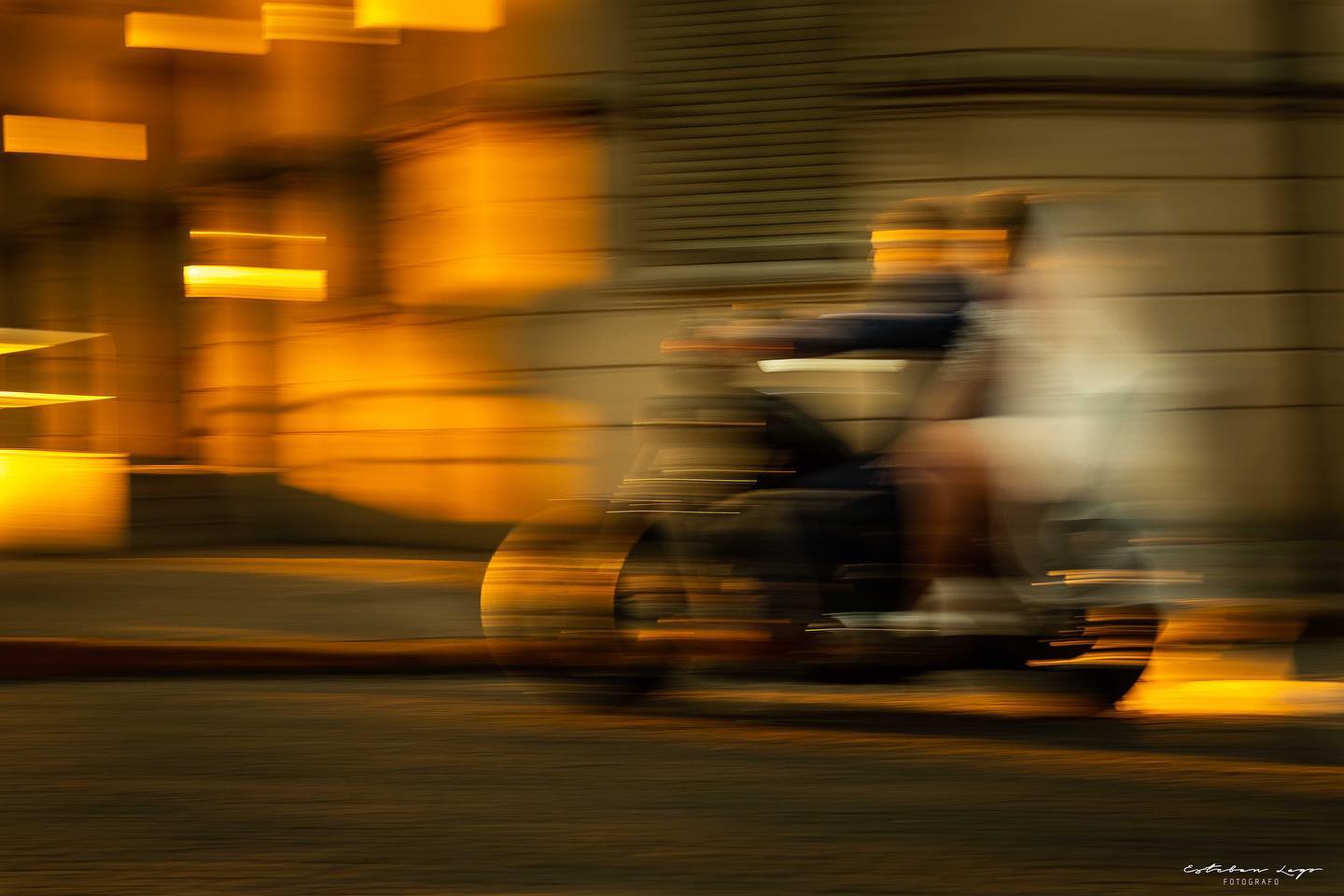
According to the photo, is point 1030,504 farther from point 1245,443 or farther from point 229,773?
point 1245,443

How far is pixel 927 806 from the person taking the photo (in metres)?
4.42

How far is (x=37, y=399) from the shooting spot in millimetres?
13938

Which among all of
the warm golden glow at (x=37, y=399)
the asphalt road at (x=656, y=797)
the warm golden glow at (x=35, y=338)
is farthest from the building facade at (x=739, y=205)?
the asphalt road at (x=656, y=797)

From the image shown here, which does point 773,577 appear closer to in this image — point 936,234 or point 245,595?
point 936,234

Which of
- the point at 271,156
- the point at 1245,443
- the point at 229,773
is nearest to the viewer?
the point at 229,773

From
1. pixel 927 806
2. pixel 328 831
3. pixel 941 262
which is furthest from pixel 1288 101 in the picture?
pixel 328 831

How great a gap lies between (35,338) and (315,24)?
3456 mm

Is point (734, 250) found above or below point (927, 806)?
above

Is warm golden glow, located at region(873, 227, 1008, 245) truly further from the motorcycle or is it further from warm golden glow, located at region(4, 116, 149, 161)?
warm golden glow, located at region(4, 116, 149, 161)

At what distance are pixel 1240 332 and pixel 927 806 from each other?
7.81 m

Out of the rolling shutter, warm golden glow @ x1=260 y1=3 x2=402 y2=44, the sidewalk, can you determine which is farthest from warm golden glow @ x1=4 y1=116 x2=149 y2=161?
the rolling shutter

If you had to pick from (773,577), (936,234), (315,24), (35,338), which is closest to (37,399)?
(35,338)

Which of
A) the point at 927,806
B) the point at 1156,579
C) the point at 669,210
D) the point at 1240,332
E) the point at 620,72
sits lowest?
the point at 927,806

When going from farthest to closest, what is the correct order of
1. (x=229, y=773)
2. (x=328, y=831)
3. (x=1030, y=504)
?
(x=1030, y=504) < (x=229, y=773) < (x=328, y=831)
